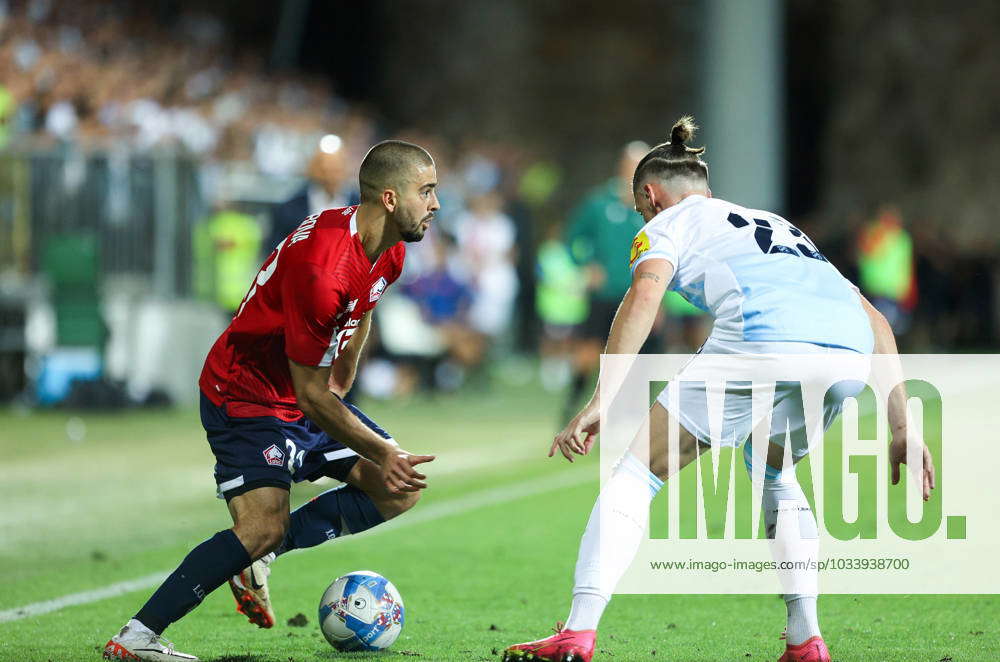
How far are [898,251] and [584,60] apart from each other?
43.8ft

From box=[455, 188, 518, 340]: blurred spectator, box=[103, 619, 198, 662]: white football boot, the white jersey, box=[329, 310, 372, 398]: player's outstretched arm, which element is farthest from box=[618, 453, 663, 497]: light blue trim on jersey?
box=[455, 188, 518, 340]: blurred spectator

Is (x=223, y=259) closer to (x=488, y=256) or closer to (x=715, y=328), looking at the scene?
(x=488, y=256)

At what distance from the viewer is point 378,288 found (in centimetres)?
534

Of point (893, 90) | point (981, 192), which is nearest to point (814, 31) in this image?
point (893, 90)

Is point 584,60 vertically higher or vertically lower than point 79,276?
higher

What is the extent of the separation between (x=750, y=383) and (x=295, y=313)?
1.47 meters

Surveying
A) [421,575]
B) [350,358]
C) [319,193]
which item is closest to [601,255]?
[319,193]

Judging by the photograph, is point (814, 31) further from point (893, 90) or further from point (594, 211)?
point (594, 211)

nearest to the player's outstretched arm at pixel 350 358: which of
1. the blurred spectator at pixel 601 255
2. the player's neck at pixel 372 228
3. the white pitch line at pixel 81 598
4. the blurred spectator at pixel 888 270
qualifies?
the player's neck at pixel 372 228

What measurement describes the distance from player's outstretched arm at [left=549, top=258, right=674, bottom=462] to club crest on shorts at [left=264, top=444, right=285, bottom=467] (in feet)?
3.64

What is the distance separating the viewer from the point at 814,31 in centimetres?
3209

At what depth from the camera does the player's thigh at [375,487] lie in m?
5.55

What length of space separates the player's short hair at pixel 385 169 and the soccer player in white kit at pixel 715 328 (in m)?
0.77

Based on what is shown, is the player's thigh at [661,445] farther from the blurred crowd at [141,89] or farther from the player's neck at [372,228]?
the blurred crowd at [141,89]
